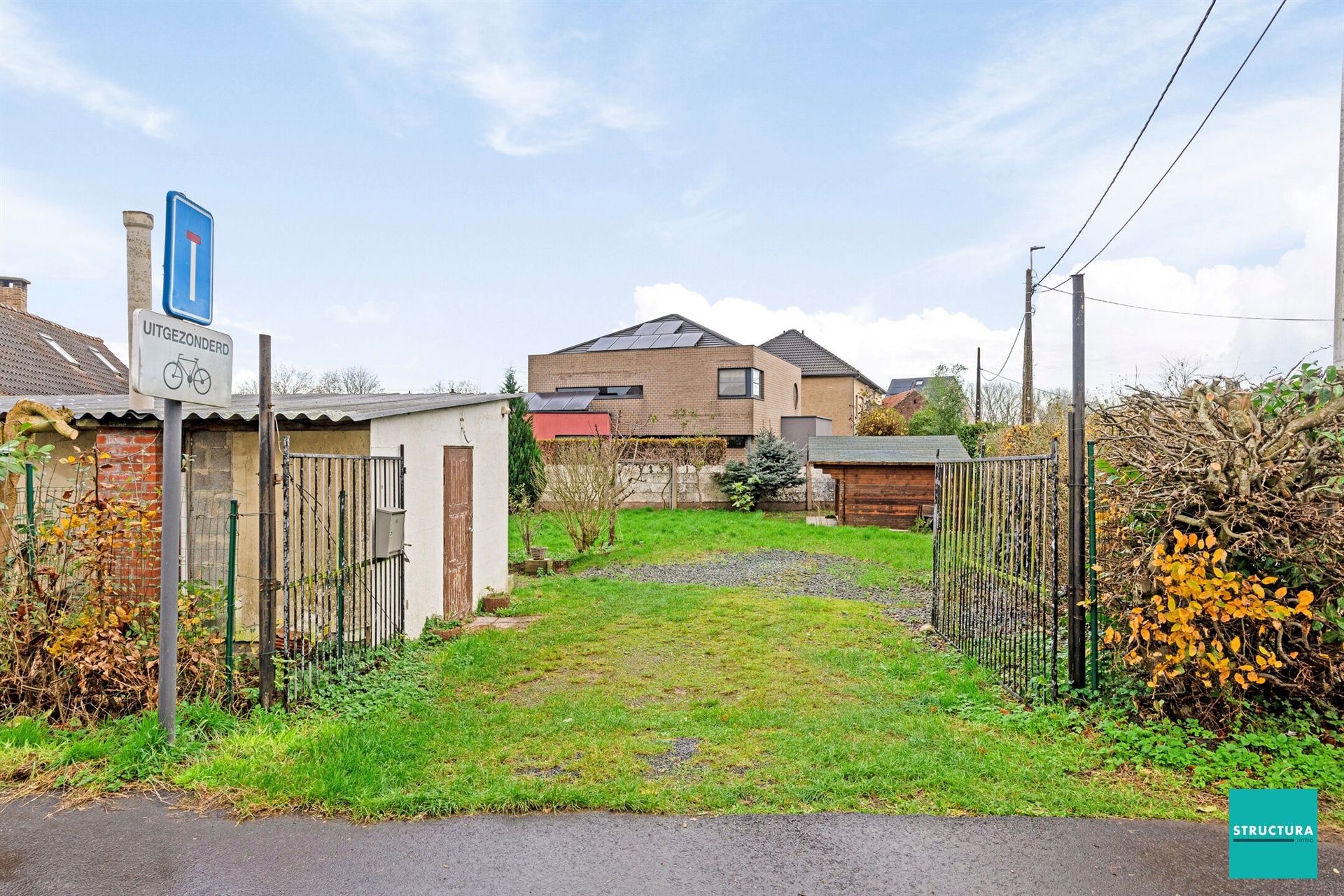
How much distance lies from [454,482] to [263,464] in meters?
3.76

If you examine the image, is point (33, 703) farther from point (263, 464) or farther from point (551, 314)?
point (551, 314)

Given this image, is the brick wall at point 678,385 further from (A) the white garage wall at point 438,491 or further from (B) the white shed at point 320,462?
(B) the white shed at point 320,462

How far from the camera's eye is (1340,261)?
21.4 ft

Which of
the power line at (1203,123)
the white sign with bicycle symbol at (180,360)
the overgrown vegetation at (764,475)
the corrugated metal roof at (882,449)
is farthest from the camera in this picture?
the overgrown vegetation at (764,475)

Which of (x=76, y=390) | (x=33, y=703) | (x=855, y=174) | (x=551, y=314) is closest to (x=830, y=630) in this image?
(x=33, y=703)

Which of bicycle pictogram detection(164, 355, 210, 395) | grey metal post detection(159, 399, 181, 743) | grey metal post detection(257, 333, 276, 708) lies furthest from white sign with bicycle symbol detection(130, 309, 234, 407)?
grey metal post detection(257, 333, 276, 708)

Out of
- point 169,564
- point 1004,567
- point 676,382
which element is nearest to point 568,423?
point 676,382

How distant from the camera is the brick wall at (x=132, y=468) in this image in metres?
5.98

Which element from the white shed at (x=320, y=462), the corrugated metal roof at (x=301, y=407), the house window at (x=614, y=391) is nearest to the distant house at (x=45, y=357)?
the corrugated metal roof at (x=301, y=407)

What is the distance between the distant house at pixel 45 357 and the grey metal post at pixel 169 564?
1657 cm

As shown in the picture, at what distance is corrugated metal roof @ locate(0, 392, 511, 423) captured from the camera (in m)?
5.95

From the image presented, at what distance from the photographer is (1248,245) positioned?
10203 mm

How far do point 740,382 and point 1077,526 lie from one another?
23.7m

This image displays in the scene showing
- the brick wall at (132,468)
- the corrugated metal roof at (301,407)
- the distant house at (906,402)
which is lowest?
the brick wall at (132,468)
